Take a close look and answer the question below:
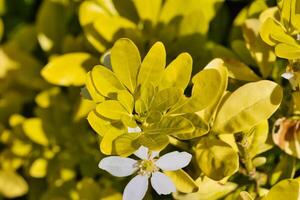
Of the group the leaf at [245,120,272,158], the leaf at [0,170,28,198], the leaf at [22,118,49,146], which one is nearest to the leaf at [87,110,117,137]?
the leaf at [245,120,272,158]

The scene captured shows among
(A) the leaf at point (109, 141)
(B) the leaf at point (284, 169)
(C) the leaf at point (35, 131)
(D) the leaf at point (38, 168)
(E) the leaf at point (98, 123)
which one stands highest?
(E) the leaf at point (98, 123)

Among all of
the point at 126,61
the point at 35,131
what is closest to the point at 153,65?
the point at 126,61

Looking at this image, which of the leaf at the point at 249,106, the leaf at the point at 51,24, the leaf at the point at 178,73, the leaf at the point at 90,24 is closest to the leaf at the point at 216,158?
the leaf at the point at 249,106

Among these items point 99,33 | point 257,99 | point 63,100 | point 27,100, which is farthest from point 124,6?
point 257,99

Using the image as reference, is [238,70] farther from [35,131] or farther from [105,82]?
[35,131]

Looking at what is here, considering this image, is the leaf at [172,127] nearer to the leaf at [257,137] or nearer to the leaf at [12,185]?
the leaf at [257,137]
